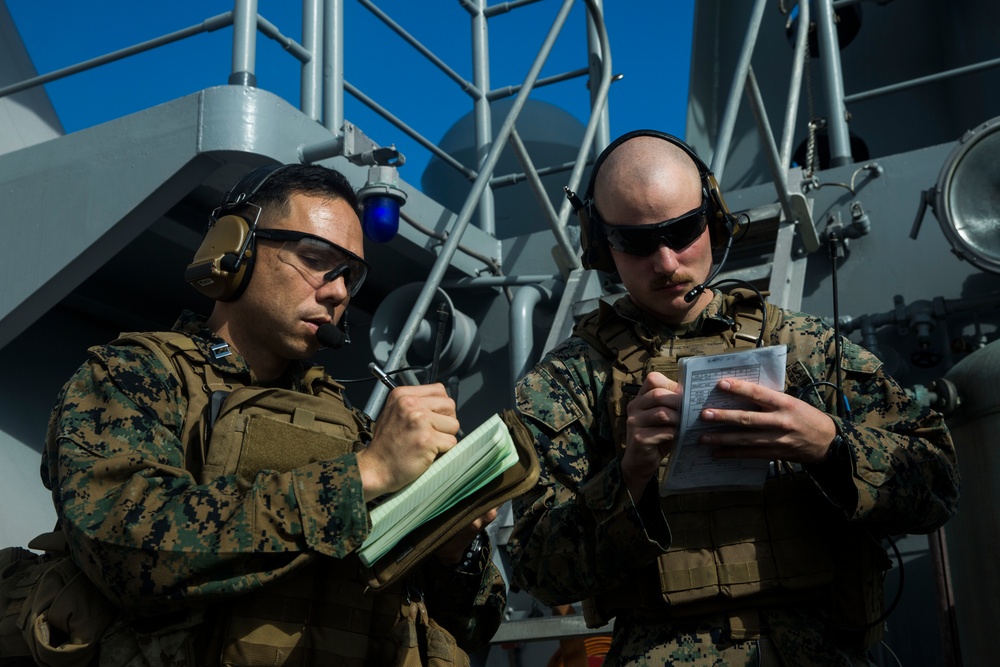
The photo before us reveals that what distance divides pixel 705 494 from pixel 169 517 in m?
1.00

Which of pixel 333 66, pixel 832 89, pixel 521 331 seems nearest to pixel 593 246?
pixel 521 331

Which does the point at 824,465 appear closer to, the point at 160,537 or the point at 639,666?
the point at 639,666

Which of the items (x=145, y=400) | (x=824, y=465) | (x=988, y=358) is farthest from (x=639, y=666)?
(x=988, y=358)

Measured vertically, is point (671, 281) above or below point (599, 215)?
below

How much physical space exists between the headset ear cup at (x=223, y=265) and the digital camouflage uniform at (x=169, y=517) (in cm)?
29

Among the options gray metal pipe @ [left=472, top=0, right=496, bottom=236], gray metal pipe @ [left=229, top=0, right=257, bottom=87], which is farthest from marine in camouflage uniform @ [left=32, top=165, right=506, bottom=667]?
gray metal pipe @ [left=472, top=0, right=496, bottom=236]

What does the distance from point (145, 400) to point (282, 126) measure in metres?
2.27

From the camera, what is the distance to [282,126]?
3.84 meters

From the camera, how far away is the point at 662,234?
6.92 ft

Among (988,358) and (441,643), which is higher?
(988,358)

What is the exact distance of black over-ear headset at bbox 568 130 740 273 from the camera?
223 cm

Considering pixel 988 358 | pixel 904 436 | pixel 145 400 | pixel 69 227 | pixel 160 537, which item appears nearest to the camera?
pixel 160 537

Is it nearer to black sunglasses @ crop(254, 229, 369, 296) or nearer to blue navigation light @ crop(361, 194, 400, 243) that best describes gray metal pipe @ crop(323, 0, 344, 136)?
blue navigation light @ crop(361, 194, 400, 243)

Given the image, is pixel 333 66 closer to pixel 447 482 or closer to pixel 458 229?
pixel 458 229
